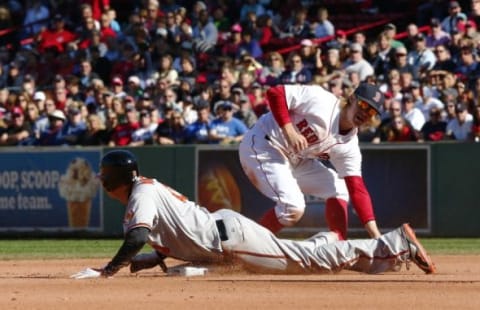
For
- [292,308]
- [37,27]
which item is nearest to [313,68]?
[37,27]

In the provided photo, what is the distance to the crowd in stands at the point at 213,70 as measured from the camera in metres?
16.6

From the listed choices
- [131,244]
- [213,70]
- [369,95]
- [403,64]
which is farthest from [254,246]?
[213,70]

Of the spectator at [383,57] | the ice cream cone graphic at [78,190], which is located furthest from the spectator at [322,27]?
the ice cream cone graphic at [78,190]

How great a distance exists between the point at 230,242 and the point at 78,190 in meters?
8.54

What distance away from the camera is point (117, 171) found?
347 inches

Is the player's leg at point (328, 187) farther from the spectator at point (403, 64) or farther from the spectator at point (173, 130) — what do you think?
the spectator at point (403, 64)

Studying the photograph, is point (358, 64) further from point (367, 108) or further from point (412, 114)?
point (367, 108)

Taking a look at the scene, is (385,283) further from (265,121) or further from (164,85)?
(164,85)

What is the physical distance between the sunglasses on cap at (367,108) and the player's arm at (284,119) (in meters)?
0.58

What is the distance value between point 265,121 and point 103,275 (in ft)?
7.40

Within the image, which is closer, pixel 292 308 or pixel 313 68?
pixel 292 308

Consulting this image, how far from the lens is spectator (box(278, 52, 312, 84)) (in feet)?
58.1

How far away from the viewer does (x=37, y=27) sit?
2316cm

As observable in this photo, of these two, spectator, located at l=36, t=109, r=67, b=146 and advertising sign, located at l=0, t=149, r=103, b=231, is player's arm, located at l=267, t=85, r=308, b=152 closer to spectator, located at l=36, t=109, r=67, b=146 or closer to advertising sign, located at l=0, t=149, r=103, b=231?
advertising sign, located at l=0, t=149, r=103, b=231
